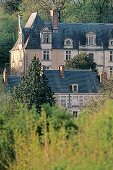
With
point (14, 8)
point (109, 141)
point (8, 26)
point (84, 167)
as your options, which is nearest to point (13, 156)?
point (109, 141)

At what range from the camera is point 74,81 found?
55.2m

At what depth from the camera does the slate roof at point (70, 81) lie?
54469 millimetres

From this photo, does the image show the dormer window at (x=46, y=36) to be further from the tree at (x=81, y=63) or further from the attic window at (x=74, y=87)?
the attic window at (x=74, y=87)


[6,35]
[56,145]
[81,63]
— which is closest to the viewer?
[56,145]

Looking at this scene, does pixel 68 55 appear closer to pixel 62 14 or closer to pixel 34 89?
pixel 62 14

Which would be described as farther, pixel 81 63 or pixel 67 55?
pixel 67 55

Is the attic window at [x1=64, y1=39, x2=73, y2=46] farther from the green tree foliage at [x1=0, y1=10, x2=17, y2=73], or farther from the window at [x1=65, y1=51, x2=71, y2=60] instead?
A: the green tree foliage at [x1=0, y1=10, x2=17, y2=73]

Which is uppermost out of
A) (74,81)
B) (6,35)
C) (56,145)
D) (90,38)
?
(56,145)

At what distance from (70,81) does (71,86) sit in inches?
17.1

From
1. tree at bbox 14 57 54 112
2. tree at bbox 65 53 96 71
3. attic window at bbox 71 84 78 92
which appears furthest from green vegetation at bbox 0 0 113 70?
tree at bbox 14 57 54 112

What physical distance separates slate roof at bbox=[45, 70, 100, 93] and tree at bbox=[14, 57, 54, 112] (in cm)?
794

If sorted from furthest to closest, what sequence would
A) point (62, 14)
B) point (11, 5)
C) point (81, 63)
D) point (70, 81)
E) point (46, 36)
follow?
point (11, 5) < point (62, 14) < point (46, 36) < point (81, 63) < point (70, 81)

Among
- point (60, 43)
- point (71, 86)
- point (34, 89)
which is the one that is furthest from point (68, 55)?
point (34, 89)

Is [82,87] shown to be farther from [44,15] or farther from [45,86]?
[44,15]
